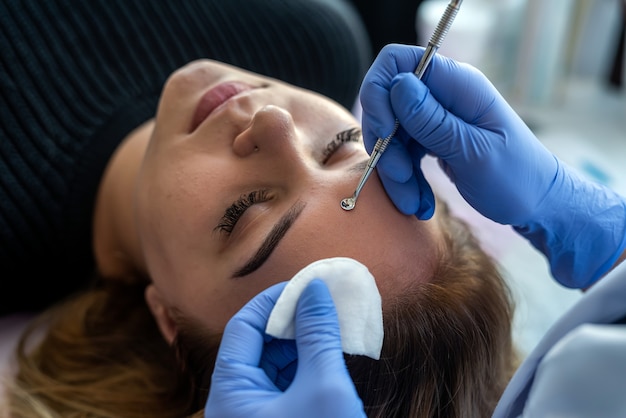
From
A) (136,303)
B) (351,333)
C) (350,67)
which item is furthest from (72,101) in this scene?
(351,333)

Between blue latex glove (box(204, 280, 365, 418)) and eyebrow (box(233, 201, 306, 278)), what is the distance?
0.08 meters

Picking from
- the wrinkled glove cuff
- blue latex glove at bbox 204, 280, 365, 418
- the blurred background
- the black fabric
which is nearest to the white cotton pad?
blue latex glove at bbox 204, 280, 365, 418

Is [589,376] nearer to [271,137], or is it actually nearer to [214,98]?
[271,137]

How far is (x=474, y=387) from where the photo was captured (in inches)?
38.4

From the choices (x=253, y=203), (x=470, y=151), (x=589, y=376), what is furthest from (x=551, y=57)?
(x=589, y=376)

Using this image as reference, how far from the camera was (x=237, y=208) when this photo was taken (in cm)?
95

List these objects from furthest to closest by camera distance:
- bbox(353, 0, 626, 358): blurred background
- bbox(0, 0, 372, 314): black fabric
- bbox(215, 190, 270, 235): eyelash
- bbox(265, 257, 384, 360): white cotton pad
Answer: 1. bbox(353, 0, 626, 358): blurred background
2. bbox(0, 0, 372, 314): black fabric
3. bbox(215, 190, 270, 235): eyelash
4. bbox(265, 257, 384, 360): white cotton pad

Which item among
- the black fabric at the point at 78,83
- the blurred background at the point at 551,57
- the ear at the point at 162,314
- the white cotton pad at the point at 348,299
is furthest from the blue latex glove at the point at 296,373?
the blurred background at the point at 551,57

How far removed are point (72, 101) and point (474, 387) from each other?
928 millimetres

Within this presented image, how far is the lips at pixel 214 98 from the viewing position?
1.09 meters

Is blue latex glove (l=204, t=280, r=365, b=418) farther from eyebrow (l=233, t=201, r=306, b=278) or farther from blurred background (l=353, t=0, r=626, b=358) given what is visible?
blurred background (l=353, t=0, r=626, b=358)

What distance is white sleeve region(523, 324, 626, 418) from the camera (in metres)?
0.68

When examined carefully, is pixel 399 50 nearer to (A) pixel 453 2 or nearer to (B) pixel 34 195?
(A) pixel 453 2

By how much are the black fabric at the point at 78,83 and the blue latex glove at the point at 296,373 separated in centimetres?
62
